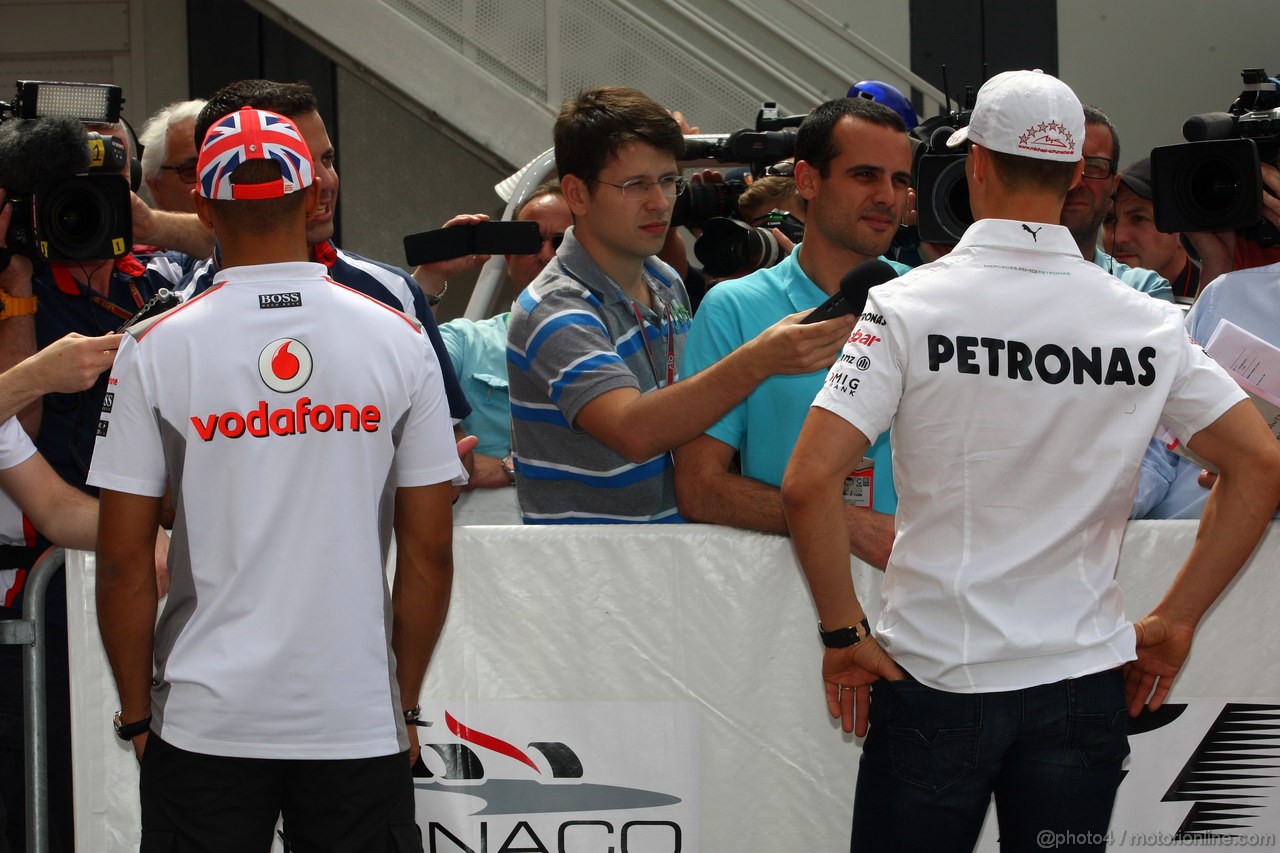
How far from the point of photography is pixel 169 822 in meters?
2.23

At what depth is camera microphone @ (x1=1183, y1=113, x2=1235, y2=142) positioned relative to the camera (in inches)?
120

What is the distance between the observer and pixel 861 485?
295cm

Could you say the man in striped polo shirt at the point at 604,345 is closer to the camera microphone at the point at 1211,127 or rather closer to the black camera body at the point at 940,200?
the black camera body at the point at 940,200

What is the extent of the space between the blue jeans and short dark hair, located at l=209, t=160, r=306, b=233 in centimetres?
128

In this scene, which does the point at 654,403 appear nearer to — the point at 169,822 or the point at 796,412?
the point at 796,412

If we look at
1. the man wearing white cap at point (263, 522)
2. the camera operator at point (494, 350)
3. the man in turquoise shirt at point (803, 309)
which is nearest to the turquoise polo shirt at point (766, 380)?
the man in turquoise shirt at point (803, 309)

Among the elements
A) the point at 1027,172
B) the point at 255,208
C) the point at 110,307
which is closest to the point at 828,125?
the point at 1027,172

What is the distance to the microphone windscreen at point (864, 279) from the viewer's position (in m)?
2.44

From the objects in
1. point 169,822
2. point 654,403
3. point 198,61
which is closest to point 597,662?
point 654,403

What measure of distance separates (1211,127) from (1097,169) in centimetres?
57

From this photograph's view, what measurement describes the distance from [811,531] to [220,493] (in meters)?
0.95

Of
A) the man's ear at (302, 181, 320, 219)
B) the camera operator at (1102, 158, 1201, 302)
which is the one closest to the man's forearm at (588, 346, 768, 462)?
the man's ear at (302, 181, 320, 219)

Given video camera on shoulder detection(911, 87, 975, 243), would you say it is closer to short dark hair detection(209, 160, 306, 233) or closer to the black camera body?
the black camera body

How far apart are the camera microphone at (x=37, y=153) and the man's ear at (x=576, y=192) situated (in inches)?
40.1
